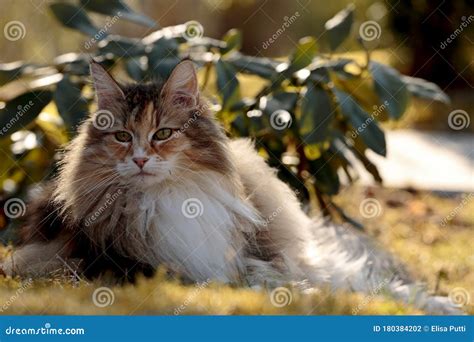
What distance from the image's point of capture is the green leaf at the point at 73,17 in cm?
518

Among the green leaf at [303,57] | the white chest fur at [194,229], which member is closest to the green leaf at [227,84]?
the green leaf at [303,57]

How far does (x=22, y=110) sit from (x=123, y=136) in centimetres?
171

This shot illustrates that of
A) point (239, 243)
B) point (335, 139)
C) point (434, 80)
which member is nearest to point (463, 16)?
point (434, 80)

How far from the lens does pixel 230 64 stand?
5176 millimetres

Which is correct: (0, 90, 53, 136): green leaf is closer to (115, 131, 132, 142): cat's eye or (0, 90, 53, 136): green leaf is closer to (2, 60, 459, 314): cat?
(2, 60, 459, 314): cat

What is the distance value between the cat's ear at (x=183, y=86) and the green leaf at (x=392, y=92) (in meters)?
1.89

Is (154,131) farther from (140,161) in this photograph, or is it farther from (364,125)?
(364,125)

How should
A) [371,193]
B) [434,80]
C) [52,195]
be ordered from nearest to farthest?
[52,195] < [371,193] < [434,80]

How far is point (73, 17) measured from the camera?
5215mm

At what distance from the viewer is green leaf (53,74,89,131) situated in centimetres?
486

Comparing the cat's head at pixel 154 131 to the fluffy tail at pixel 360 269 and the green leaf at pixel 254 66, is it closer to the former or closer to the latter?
the fluffy tail at pixel 360 269

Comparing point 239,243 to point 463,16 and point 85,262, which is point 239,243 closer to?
point 85,262

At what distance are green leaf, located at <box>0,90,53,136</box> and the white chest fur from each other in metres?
1.79

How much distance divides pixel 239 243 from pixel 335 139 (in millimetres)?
1739
